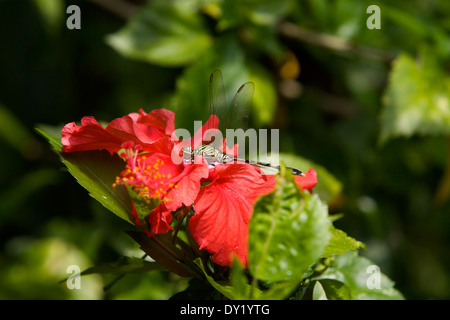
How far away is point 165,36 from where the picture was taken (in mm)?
1298

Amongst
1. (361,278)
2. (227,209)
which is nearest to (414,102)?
(361,278)

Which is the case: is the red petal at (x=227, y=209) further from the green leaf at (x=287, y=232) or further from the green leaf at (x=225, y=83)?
the green leaf at (x=225, y=83)

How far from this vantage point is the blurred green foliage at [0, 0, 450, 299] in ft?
3.92

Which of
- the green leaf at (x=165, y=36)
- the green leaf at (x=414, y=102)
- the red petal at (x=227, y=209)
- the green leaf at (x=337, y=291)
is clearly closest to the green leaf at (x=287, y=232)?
the red petal at (x=227, y=209)

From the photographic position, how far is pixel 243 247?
23.5 inches

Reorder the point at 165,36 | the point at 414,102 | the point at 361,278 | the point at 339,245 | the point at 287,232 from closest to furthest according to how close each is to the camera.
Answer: the point at 287,232
the point at 339,245
the point at 361,278
the point at 414,102
the point at 165,36

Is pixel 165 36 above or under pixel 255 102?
above

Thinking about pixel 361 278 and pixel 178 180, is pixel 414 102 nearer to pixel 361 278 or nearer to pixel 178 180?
pixel 361 278

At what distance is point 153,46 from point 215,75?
1.71 ft

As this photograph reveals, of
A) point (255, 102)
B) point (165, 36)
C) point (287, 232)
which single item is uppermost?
point (165, 36)

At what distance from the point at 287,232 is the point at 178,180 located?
18 cm

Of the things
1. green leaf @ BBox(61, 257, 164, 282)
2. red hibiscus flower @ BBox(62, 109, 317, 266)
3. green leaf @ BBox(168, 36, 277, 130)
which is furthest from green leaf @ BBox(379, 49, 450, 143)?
green leaf @ BBox(61, 257, 164, 282)

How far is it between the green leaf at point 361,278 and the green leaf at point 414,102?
0.45m

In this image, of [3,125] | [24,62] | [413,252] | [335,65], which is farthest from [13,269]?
[413,252]
